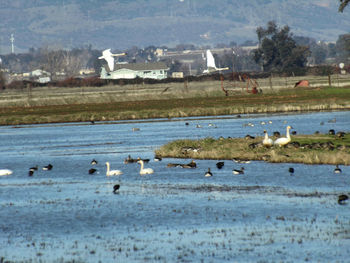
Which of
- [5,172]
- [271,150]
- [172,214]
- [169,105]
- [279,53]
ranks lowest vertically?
[169,105]

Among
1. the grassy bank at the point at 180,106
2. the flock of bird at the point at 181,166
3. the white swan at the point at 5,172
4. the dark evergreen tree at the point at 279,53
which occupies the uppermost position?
the dark evergreen tree at the point at 279,53

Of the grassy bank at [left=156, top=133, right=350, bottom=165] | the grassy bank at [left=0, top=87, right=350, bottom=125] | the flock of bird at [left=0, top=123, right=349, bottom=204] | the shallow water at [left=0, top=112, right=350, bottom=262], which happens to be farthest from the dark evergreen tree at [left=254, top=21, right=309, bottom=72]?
the flock of bird at [left=0, top=123, right=349, bottom=204]

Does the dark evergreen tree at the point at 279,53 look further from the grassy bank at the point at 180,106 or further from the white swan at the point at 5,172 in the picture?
the white swan at the point at 5,172

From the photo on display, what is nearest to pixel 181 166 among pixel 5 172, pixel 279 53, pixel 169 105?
pixel 5 172

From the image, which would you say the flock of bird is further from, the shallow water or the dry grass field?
the dry grass field

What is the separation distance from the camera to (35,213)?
30.1 meters

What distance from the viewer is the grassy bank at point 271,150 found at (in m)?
39.1

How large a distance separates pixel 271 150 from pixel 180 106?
5266 cm

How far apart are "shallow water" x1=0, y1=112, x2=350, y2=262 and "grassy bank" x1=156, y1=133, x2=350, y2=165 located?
1.07 metres

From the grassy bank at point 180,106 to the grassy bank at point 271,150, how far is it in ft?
124

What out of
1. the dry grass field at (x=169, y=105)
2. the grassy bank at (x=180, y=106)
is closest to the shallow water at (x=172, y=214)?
the grassy bank at (x=180, y=106)

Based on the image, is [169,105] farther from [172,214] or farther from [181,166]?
[172,214]

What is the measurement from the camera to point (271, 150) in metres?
42.1

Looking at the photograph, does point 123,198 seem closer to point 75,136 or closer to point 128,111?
point 75,136
